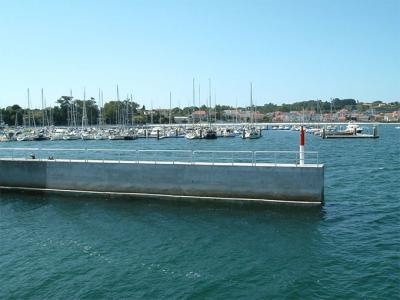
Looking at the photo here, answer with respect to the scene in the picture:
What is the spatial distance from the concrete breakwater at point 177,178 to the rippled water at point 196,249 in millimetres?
1170

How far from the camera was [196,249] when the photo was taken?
19.6 metres

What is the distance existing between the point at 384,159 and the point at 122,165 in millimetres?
40817

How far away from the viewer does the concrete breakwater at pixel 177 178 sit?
87.5ft

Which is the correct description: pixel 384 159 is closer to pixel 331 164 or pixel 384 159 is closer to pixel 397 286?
pixel 331 164

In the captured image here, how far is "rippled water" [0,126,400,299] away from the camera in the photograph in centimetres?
1562

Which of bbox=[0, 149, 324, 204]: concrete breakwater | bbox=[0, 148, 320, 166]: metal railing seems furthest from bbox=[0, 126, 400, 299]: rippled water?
bbox=[0, 148, 320, 166]: metal railing

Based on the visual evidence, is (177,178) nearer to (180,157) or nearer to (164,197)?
(164,197)

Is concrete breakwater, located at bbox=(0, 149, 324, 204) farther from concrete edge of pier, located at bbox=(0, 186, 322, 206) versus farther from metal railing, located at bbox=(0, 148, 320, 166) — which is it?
metal railing, located at bbox=(0, 148, 320, 166)

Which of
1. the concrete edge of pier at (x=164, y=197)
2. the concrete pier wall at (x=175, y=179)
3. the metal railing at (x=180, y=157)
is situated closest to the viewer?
the concrete pier wall at (x=175, y=179)

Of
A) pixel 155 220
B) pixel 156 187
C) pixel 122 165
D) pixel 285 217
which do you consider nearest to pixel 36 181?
pixel 122 165

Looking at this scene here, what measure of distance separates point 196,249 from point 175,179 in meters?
10.1

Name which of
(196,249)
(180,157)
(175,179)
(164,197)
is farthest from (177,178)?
(180,157)

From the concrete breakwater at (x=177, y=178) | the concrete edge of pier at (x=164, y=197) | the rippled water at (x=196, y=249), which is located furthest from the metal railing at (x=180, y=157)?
the rippled water at (x=196, y=249)

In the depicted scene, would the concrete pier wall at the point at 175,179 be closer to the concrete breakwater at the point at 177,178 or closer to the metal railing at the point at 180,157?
the concrete breakwater at the point at 177,178
